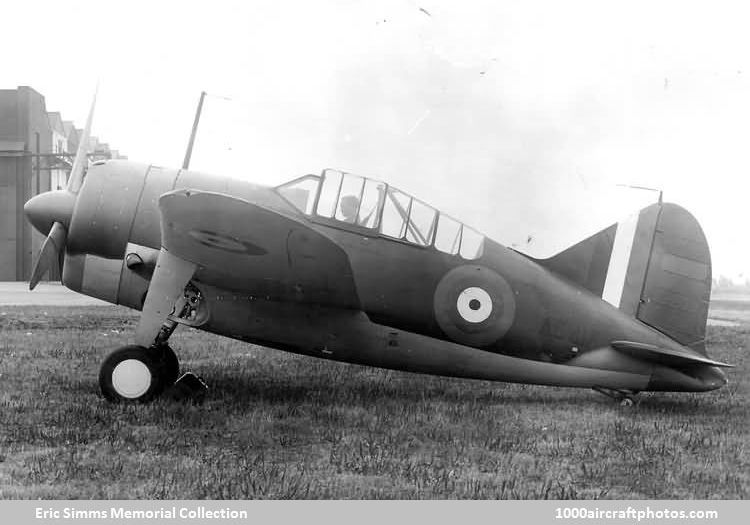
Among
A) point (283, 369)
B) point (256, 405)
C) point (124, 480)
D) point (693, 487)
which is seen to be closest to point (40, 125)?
point (283, 369)

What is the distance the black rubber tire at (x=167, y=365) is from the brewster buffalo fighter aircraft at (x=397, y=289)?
2cm

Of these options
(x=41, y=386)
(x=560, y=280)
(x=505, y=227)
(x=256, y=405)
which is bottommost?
(x=41, y=386)

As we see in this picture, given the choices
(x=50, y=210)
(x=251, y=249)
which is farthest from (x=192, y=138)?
(x=251, y=249)

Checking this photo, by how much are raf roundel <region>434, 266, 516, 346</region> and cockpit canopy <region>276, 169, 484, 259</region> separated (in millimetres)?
251

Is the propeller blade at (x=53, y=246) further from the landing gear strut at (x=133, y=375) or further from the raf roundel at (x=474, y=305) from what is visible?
the raf roundel at (x=474, y=305)

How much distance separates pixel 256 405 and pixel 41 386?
2.15 metres

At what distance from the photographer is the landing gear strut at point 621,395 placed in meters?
5.72

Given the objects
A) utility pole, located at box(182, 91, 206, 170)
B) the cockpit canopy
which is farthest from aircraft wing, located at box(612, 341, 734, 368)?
utility pole, located at box(182, 91, 206, 170)

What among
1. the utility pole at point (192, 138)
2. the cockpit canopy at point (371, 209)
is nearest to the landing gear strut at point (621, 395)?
the cockpit canopy at point (371, 209)

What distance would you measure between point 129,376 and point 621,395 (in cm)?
442

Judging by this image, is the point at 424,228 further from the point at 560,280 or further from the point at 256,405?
the point at 256,405

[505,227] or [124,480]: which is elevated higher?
[505,227]

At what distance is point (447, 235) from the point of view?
559 centimetres

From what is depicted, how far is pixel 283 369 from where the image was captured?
24.4 feet
